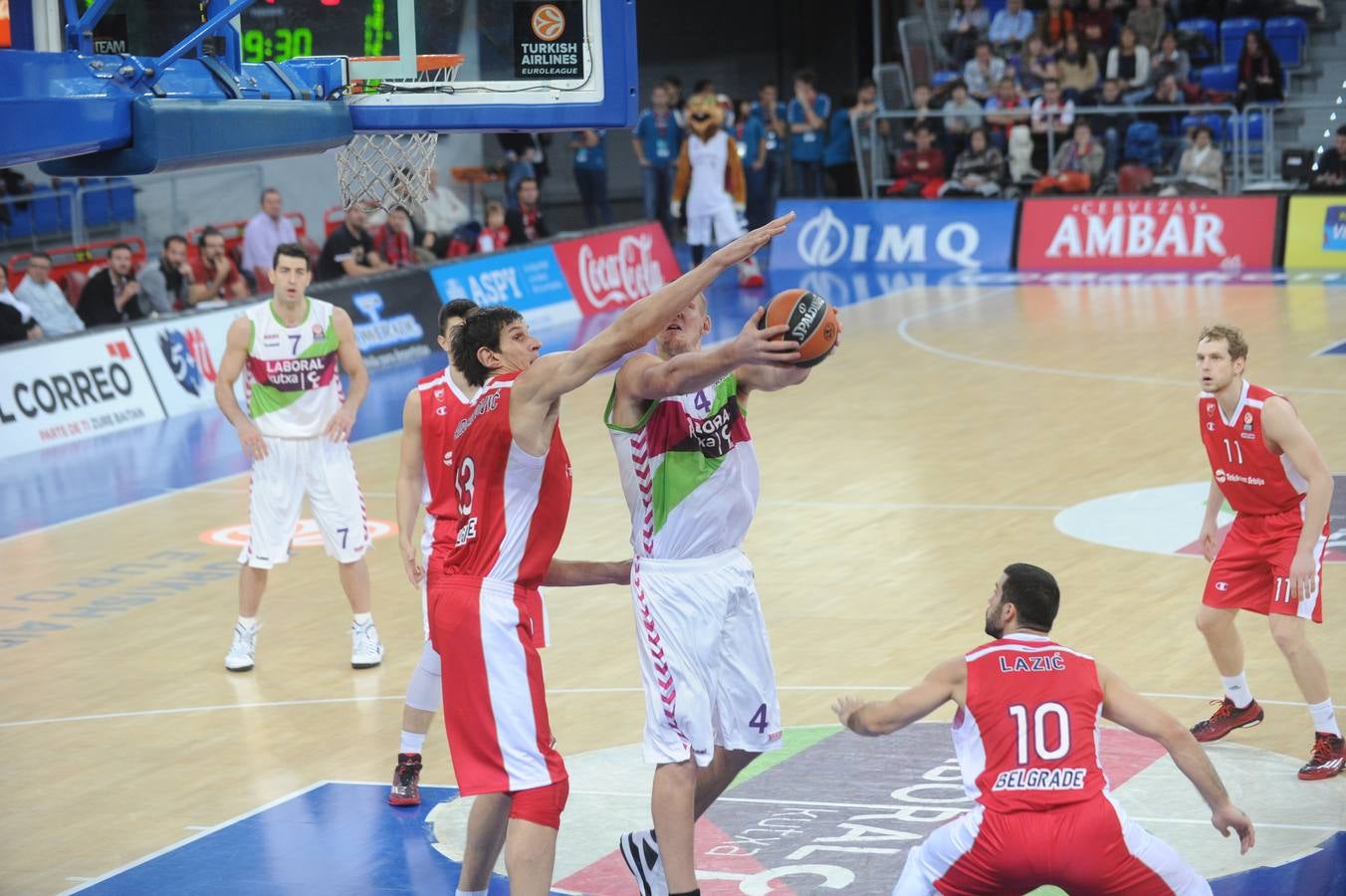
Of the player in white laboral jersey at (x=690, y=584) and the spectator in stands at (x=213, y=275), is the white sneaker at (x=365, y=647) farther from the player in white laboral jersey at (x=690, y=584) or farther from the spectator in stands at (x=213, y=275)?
the spectator in stands at (x=213, y=275)

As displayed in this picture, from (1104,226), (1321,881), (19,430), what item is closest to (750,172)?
(1104,226)

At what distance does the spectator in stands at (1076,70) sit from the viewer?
89.4 ft

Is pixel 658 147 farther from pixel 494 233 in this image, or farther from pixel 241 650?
pixel 241 650

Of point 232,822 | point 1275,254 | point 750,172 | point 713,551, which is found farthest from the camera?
point 750,172

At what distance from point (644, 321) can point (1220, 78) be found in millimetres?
23513

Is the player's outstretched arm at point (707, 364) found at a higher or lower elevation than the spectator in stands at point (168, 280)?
higher

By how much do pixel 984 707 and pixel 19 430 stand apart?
12.8m

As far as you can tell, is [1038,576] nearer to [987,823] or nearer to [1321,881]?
[987,823]

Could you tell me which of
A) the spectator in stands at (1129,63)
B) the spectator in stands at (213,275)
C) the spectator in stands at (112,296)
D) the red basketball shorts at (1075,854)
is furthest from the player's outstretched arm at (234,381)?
the spectator in stands at (1129,63)

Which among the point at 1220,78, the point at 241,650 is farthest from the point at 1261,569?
the point at 1220,78

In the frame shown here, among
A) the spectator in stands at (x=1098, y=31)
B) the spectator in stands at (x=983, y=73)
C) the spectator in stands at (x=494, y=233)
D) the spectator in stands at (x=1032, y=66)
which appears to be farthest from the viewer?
the spectator in stands at (x=983, y=73)

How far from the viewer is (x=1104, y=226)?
82.5 ft

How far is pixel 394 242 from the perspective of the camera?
22062 mm

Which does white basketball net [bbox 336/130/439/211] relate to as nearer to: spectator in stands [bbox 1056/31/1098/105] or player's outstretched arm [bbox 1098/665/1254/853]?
player's outstretched arm [bbox 1098/665/1254/853]
